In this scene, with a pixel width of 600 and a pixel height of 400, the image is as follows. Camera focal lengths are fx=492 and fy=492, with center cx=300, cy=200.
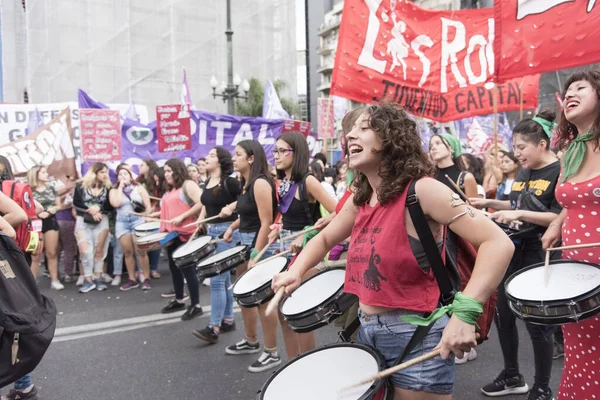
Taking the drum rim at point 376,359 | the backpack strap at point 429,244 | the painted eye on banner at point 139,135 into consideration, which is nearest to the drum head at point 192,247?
the drum rim at point 376,359

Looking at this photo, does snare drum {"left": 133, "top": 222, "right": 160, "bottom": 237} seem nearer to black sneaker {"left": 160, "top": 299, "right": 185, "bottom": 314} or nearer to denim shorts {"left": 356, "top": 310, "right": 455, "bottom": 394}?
black sneaker {"left": 160, "top": 299, "right": 185, "bottom": 314}

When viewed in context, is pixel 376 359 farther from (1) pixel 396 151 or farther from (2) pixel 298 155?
(2) pixel 298 155

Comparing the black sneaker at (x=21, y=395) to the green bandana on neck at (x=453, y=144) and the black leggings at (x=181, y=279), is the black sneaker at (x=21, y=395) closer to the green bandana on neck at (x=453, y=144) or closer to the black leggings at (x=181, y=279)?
the black leggings at (x=181, y=279)

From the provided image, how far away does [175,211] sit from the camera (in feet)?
19.8

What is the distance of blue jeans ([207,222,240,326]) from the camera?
4.67m

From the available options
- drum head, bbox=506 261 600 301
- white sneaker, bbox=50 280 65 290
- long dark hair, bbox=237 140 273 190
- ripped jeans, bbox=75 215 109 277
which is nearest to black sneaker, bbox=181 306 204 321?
long dark hair, bbox=237 140 273 190

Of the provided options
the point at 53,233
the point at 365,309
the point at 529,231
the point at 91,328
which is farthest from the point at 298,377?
the point at 53,233

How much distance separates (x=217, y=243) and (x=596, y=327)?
3546 mm

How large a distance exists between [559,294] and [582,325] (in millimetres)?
248

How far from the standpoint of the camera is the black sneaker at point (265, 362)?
4.01m

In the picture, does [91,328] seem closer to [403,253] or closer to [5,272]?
[5,272]

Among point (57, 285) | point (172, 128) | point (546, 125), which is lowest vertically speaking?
point (57, 285)

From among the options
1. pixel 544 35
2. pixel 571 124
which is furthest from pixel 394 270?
pixel 544 35

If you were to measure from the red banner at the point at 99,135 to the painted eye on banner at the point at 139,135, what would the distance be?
60.1 inches
